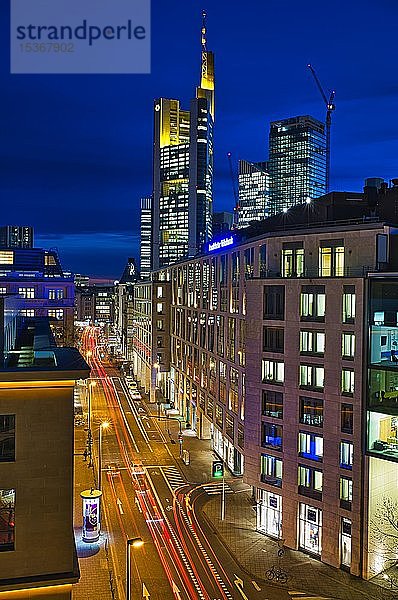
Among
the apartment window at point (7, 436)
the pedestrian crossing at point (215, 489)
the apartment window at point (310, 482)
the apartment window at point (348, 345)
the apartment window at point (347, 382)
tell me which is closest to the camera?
the apartment window at point (7, 436)

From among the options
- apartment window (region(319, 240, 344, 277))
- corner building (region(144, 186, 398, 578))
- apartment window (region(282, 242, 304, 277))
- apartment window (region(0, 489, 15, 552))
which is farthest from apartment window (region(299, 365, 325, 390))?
apartment window (region(0, 489, 15, 552))

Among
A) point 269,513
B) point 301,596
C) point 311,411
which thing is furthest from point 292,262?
point 301,596

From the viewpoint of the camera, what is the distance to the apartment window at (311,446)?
48250 mm

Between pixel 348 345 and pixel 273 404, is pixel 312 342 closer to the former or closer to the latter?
pixel 348 345

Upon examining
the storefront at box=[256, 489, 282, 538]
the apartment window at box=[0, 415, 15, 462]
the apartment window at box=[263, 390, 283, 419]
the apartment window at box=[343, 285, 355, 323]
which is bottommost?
the storefront at box=[256, 489, 282, 538]

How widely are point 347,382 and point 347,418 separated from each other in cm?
285

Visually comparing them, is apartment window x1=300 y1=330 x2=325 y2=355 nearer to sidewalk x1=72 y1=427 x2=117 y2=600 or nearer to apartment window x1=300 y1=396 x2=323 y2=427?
→ apartment window x1=300 y1=396 x2=323 y2=427

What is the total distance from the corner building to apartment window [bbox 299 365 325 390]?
0.09 m

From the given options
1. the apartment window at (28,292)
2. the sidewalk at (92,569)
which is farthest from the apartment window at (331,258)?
the apartment window at (28,292)

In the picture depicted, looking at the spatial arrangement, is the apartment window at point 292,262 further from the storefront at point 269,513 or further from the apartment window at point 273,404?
the storefront at point 269,513

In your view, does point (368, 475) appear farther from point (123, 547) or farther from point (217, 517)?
point (123, 547)

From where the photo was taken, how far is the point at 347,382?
46.5 metres

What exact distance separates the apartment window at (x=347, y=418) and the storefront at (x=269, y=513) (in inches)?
389

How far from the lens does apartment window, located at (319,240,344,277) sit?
49.0 metres
